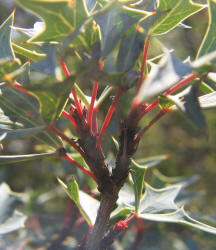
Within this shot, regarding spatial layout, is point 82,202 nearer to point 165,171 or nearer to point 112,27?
point 112,27

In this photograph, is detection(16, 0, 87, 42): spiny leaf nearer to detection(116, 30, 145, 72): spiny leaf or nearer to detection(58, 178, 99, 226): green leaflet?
detection(116, 30, 145, 72): spiny leaf

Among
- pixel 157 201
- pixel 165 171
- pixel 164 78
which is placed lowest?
pixel 165 171

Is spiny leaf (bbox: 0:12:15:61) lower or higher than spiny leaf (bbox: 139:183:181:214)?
higher

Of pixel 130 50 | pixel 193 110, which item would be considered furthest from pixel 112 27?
pixel 193 110

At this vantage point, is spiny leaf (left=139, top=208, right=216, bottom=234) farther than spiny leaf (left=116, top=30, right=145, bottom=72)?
Yes

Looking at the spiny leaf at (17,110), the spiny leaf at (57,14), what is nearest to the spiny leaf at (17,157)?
the spiny leaf at (17,110)

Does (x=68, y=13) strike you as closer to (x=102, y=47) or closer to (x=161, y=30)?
(x=102, y=47)

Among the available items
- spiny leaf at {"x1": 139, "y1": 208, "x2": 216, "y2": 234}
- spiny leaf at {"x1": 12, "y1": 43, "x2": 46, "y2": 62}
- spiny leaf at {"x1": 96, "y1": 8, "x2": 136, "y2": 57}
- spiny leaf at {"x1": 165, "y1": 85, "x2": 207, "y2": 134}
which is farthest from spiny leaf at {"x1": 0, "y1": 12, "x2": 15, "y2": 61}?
spiny leaf at {"x1": 139, "y1": 208, "x2": 216, "y2": 234}
